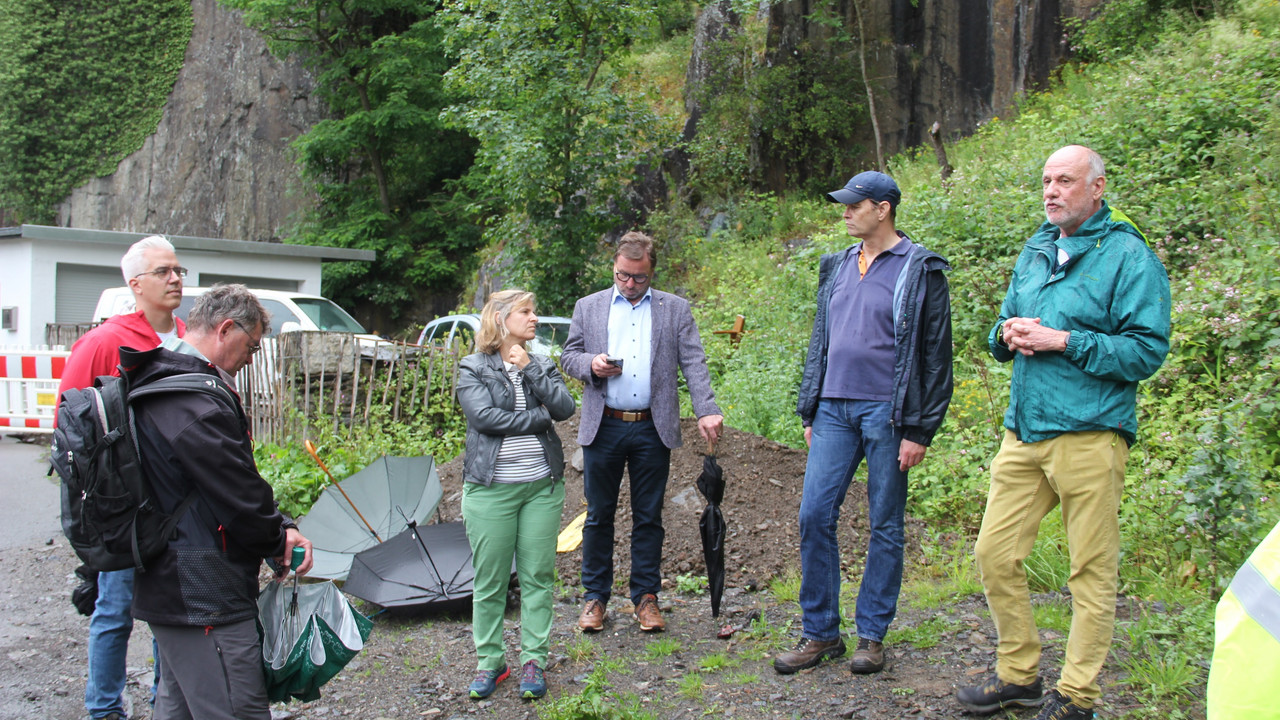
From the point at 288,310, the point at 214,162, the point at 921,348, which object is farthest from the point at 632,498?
the point at 214,162

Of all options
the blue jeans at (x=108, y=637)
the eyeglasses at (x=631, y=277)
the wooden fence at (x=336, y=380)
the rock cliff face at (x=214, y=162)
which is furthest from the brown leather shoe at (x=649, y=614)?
the rock cliff face at (x=214, y=162)

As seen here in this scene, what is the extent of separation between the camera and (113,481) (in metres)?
2.46

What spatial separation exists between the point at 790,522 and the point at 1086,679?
2.92 metres

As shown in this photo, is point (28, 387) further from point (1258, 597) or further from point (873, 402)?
point (1258, 597)

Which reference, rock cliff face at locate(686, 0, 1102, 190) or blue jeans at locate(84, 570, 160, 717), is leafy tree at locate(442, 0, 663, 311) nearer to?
rock cliff face at locate(686, 0, 1102, 190)

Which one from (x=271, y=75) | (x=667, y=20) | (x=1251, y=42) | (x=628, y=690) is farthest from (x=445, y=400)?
(x=271, y=75)

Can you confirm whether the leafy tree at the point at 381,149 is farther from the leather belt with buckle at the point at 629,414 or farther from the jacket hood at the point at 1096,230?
the jacket hood at the point at 1096,230

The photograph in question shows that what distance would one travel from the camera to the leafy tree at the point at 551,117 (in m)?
14.5

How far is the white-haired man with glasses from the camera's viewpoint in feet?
11.7

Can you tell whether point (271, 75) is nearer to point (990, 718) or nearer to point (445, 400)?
point (445, 400)

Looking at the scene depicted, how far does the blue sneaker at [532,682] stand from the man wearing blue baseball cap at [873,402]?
3.44 feet

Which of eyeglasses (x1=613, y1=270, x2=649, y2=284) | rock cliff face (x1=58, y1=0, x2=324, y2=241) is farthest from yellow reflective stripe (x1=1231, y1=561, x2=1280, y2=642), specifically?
rock cliff face (x1=58, y1=0, x2=324, y2=241)

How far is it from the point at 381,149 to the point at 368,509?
21758 mm

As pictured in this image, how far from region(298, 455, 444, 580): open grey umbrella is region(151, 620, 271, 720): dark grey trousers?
9.13 ft
